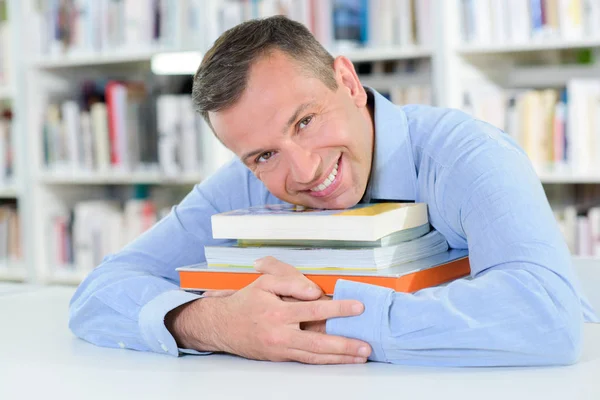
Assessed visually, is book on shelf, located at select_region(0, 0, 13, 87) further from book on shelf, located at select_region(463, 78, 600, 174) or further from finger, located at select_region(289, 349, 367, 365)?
finger, located at select_region(289, 349, 367, 365)

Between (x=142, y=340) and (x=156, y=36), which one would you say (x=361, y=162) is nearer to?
(x=142, y=340)

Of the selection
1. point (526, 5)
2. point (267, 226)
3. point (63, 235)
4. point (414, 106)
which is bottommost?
point (63, 235)

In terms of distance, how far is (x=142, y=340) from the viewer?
1113 mm

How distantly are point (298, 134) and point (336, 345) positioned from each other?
0.36m

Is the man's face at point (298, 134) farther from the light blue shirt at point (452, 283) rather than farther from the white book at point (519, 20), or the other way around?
the white book at point (519, 20)

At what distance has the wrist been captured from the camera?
1042mm

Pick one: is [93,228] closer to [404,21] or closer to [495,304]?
[404,21]

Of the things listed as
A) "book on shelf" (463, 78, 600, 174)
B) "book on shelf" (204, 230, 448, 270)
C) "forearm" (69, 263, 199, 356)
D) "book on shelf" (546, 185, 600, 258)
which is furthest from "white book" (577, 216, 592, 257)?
"forearm" (69, 263, 199, 356)

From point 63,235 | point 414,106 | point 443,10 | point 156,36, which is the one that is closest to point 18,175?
point 63,235

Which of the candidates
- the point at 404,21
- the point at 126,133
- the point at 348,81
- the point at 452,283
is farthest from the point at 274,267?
the point at 126,133

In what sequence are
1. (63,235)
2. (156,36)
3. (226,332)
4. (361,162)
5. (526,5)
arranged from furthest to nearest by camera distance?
(63,235)
(156,36)
(526,5)
(361,162)
(226,332)

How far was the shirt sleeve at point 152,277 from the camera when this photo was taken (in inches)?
43.9

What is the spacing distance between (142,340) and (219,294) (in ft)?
0.42

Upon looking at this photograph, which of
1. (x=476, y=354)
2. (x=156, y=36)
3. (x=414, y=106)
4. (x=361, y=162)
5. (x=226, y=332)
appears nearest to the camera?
(x=476, y=354)
